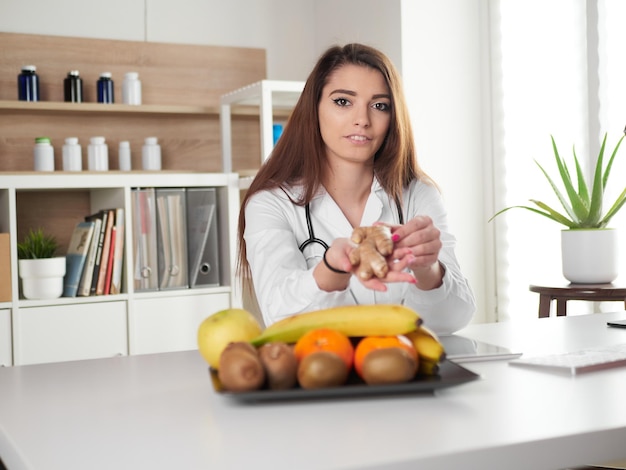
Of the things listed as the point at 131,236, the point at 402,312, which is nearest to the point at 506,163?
the point at 131,236

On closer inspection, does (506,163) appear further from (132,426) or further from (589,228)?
(132,426)

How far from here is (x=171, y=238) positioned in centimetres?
329

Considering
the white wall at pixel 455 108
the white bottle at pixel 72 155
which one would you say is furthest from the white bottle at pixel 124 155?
the white wall at pixel 455 108

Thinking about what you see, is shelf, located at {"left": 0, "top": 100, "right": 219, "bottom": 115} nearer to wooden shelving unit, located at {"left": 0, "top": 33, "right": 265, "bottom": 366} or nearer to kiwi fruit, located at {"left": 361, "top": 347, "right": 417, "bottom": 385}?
wooden shelving unit, located at {"left": 0, "top": 33, "right": 265, "bottom": 366}

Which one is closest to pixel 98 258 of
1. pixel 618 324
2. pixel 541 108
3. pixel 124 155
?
pixel 124 155

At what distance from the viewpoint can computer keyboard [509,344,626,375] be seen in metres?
1.13

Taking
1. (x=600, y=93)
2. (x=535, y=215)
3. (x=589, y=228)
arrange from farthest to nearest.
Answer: (x=535, y=215), (x=600, y=93), (x=589, y=228)

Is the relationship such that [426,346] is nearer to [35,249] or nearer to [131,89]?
[35,249]

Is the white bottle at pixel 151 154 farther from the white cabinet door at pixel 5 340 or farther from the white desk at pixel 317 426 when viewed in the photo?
the white desk at pixel 317 426

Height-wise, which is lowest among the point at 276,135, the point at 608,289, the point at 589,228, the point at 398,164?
the point at 608,289

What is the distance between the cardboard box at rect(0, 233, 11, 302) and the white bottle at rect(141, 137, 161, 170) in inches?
28.6

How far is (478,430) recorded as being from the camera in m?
0.85

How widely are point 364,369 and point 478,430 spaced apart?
172 mm

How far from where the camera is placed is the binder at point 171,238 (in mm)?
3270
